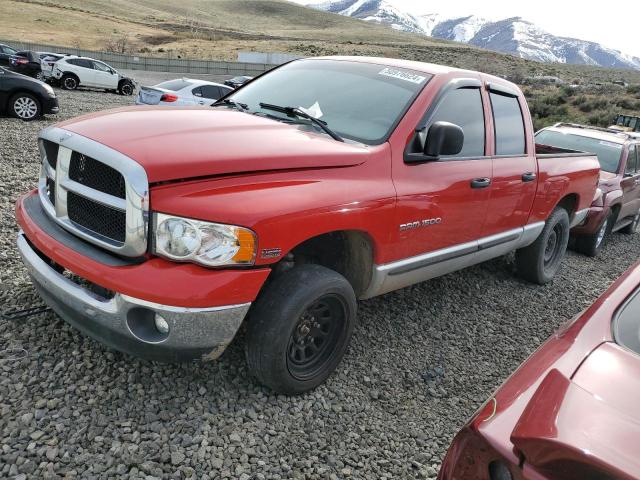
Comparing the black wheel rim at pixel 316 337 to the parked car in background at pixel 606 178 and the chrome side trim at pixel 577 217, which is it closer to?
the chrome side trim at pixel 577 217

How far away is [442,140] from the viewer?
3.07 metres

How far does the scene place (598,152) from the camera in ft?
25.6

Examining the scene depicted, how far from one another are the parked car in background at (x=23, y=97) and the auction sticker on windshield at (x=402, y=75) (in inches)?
370

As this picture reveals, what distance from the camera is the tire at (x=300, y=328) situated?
8.30 ft

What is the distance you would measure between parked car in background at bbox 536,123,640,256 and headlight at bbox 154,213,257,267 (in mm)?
Answer: 5641

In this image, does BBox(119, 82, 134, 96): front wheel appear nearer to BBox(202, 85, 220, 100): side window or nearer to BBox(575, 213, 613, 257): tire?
BBox(202, 85, 220, 100): side window

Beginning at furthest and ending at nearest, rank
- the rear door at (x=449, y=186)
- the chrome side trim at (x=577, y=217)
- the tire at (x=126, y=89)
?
the tire at (x=126, y=89) < the chrome side trim at (x=577, y=217) < the rear door at (x=449, y=186)

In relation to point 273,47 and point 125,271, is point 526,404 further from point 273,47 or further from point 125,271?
point 273,47

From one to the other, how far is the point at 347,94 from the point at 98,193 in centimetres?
182

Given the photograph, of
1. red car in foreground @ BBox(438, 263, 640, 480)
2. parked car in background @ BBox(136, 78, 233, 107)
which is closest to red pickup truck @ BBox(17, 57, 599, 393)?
red car in foreground @ BBox(438, 263, 640, 480)

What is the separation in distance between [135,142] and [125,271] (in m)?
0.63

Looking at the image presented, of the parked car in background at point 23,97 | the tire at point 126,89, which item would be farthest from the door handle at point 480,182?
the tire at point 126,89

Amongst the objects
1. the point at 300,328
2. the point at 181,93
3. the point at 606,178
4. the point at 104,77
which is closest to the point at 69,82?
the point at 104,77

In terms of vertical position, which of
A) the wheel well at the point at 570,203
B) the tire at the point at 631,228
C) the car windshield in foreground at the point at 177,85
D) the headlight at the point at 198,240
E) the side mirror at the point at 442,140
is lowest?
the tire at the point at 631,228
